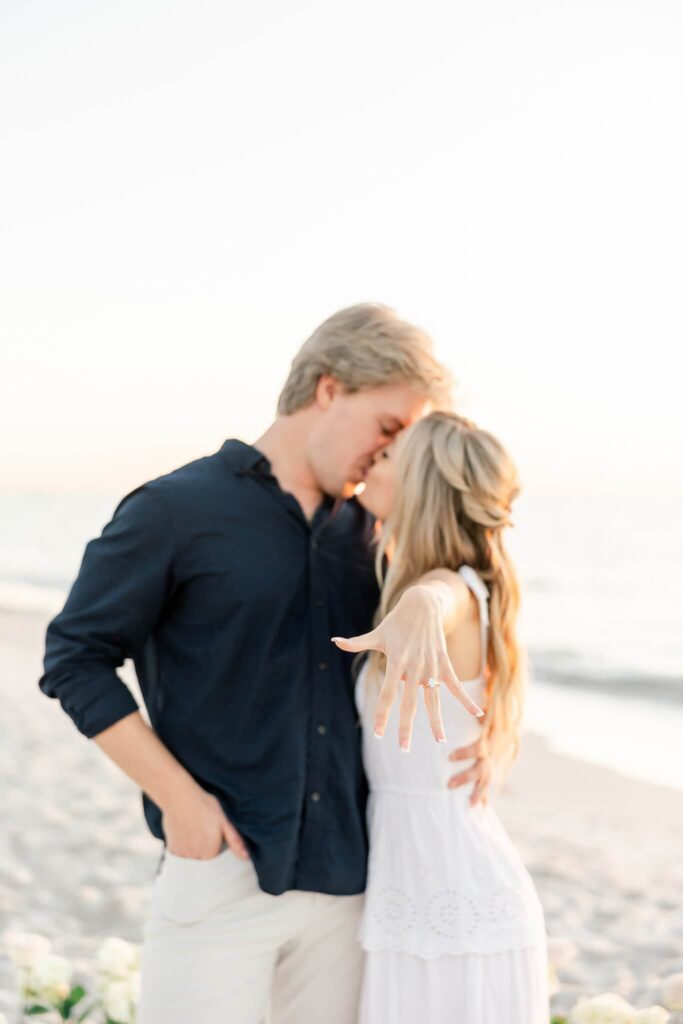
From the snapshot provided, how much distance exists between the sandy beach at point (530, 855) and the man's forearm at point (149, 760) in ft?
6.36

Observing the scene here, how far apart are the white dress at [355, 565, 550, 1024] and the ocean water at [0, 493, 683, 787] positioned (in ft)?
1.99

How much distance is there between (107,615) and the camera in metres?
2.62

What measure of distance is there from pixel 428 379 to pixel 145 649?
104 cm

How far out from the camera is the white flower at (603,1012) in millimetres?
3211

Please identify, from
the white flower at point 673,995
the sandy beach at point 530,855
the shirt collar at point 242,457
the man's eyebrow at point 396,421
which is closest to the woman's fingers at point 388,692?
the shirt collar at point 242,457

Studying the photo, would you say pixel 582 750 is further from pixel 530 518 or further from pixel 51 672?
pixel 530 518

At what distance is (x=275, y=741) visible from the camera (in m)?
2.69

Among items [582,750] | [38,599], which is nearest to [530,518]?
[38,599]

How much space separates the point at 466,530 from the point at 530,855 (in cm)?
423

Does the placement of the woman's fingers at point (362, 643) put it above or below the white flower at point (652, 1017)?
above

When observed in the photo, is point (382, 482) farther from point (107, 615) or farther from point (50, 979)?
point (50, 979)

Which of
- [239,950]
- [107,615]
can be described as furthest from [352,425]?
[239,950]

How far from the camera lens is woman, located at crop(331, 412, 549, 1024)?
2545 mm

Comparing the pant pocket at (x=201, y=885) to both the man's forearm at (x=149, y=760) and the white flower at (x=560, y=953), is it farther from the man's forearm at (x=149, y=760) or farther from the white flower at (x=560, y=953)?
the white flower at (x=560, y=953)
